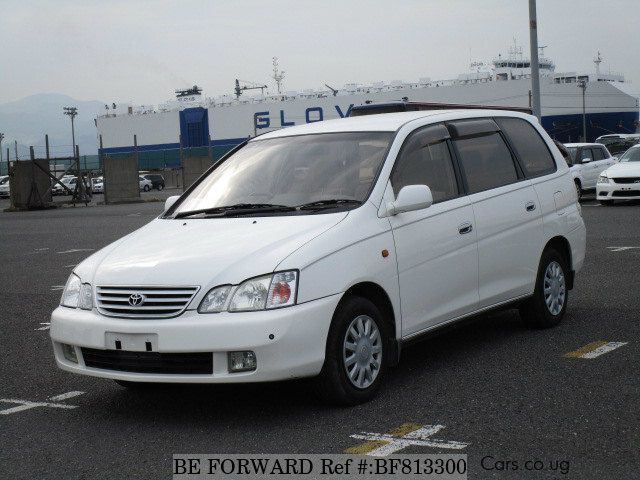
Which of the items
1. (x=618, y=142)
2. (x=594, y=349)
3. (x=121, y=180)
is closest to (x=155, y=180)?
(x=121, y=180)

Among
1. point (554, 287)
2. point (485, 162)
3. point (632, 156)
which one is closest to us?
point (485, 162)

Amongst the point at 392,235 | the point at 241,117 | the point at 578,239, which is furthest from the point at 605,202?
the point at 241,117

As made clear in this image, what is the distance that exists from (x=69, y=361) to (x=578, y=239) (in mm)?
4251

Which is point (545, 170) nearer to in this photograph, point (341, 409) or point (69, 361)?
point (341, 409)

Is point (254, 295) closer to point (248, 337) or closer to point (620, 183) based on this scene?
point (248, 337)

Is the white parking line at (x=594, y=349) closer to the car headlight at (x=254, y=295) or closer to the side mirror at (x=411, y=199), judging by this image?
the side mirror at (x=411, y=199)

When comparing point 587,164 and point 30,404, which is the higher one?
point 30,404

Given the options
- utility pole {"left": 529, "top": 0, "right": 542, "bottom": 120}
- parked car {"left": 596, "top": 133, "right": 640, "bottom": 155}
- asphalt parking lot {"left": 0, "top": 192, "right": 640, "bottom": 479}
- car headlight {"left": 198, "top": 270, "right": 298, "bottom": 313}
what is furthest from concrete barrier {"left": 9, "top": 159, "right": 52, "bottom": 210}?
car headlight {"left": 198, "top": 270, "right": 298, "bottom": 313}

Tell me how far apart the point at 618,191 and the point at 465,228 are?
1834 centimetres

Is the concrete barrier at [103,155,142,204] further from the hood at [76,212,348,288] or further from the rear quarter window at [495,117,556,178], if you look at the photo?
the hood at [76,212,348,288]

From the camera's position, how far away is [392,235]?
19.2 feet

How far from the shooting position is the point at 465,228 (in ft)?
21.4

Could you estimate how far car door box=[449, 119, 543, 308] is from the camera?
22.2 ft

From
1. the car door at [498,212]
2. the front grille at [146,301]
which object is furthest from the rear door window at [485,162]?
the front grille at [146,301]
